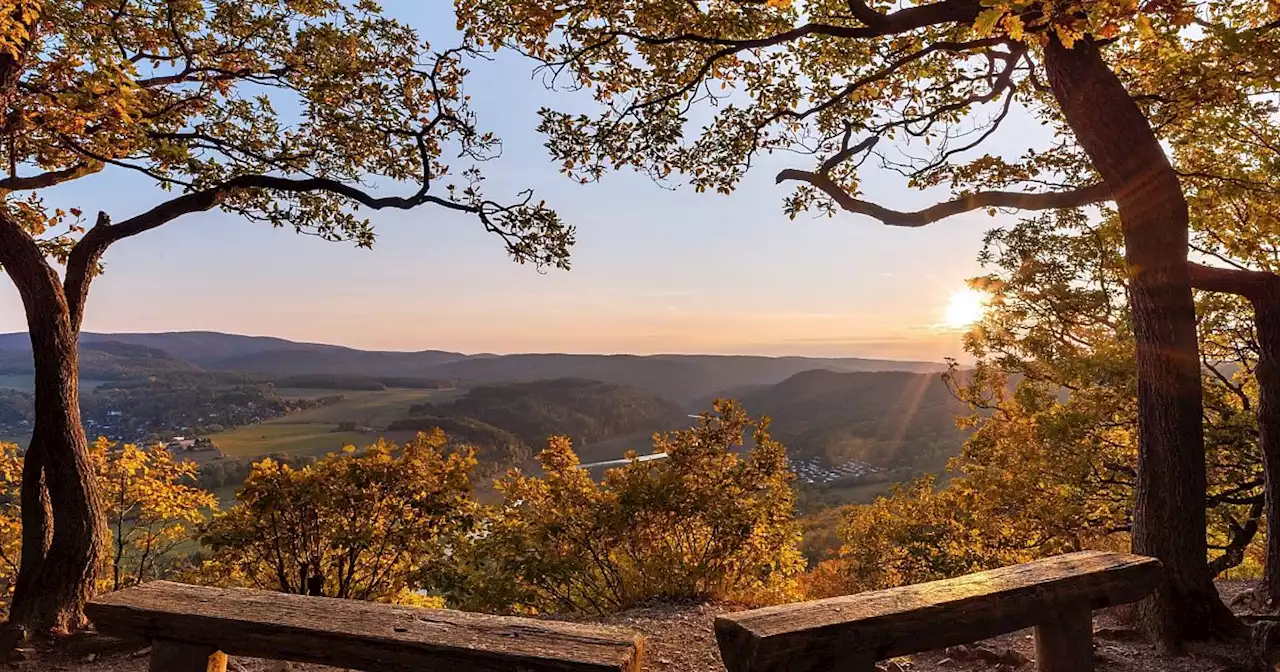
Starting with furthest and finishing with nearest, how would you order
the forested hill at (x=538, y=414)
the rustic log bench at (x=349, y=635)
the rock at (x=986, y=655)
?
the forested hill at (x=538, y=414) < the rock at (x=986, y=655) < the rustic log bench at (x=349, y=635)

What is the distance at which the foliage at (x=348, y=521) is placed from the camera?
5.87 meters

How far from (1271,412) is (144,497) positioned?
1223cm

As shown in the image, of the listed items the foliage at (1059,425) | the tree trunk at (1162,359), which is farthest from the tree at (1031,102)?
the foliage at (1059,425)

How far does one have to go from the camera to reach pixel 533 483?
7.09m

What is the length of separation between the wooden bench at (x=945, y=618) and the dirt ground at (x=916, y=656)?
1129mm

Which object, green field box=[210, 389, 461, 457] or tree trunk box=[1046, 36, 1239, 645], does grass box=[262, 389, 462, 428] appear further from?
tree trunk box=[1046, 36, 1239, 645]

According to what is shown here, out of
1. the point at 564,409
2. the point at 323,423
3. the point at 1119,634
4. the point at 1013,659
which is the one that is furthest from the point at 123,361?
the point at 1119,634

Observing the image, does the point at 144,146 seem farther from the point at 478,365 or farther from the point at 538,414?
the point at 478,365

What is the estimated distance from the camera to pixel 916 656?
414 centimetres

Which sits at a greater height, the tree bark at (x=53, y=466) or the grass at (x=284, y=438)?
the tree bark at (x=53, y=466)

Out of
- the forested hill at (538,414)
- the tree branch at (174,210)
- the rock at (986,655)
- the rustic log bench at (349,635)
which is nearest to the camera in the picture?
the rustic log bench at (349,635)

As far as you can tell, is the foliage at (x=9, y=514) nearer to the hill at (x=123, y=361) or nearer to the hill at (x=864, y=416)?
the hill at (x=864, y=416)

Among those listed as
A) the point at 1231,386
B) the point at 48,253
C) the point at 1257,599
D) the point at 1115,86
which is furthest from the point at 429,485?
the point at 1231,386

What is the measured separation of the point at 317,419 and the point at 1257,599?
64587 mm
